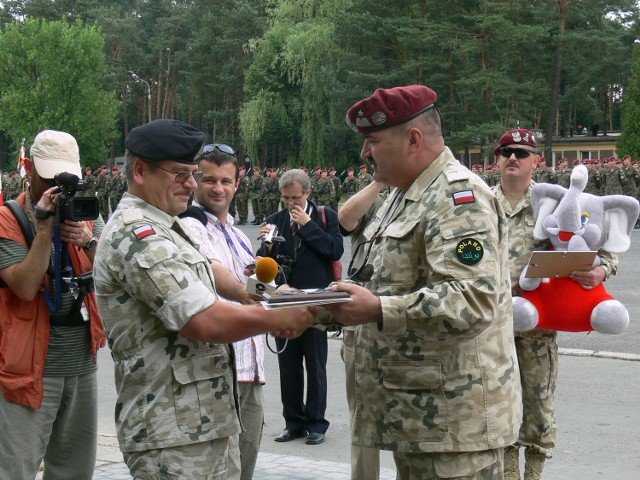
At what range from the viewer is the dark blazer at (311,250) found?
7703mm

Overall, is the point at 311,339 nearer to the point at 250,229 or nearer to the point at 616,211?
the point at 616,211

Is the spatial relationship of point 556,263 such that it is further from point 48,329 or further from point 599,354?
point 599,354

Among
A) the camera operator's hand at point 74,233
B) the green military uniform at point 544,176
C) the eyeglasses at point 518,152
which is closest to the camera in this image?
the camera operator's hand at point 74,233

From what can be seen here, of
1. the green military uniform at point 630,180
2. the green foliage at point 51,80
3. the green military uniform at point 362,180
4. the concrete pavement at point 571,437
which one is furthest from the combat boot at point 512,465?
the green foliage at point 51,80

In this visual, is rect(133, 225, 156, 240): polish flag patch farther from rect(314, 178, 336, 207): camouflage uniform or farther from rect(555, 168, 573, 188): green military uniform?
A: rect(314, 178, 336, 207): camouflage uniform

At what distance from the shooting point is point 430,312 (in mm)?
3381

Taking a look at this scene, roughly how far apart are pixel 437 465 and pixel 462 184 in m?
1.03

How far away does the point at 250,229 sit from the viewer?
1264 inches

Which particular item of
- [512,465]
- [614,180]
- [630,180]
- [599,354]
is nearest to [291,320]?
[512,465]

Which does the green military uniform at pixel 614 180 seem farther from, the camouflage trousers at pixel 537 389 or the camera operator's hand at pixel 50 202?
the camera operator's hand at pixel 50 202

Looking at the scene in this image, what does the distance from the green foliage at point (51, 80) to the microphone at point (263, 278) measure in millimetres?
75262

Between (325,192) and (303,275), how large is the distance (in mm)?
30019

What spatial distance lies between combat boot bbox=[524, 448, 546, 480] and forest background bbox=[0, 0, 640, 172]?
4372cm

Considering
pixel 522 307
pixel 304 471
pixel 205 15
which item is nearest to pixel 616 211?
pixel 522 307
